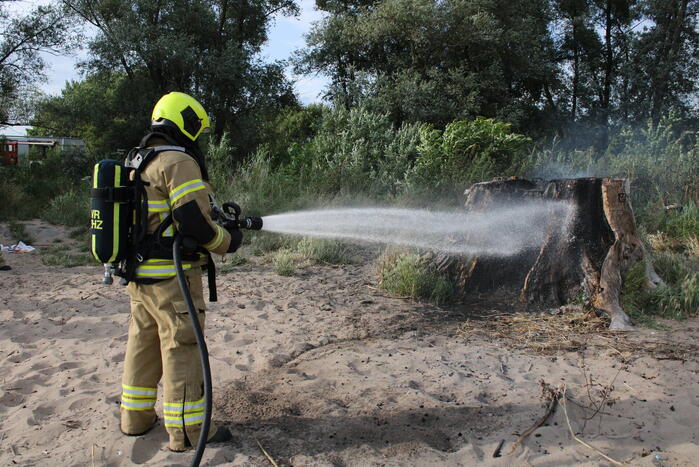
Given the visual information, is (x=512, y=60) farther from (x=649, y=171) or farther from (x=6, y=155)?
(x=6, y=155)

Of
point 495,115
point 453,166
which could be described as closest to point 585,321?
point 453,166

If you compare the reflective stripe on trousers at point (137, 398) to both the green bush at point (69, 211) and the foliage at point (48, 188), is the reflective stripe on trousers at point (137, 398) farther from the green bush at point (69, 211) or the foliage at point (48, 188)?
the foliage at point (48, 188)

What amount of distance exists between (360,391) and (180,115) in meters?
2.12

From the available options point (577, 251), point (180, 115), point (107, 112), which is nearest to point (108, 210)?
point (180, 115)

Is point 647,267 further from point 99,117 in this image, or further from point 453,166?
point 99,117

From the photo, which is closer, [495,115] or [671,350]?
[671,350]

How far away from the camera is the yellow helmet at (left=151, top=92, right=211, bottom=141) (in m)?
2.87

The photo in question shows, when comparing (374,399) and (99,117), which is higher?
(99,117)

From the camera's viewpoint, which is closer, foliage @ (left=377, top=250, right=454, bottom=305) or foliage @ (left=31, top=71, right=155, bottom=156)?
foliage @ (left=377, top=250, right=454, bottom=305)

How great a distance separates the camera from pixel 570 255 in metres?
5.13

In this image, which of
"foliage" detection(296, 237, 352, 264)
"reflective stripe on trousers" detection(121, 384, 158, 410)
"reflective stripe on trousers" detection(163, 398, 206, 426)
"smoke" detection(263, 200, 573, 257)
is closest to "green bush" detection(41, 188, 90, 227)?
"foliage" detection(296, 237, 352, 264)

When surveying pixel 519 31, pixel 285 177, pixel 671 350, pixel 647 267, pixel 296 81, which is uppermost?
pixel 519 31

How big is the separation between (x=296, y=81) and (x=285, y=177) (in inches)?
315

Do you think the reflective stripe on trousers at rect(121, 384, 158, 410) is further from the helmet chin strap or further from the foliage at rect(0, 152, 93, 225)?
the foliage at rect(0, 152, 93, 225)
